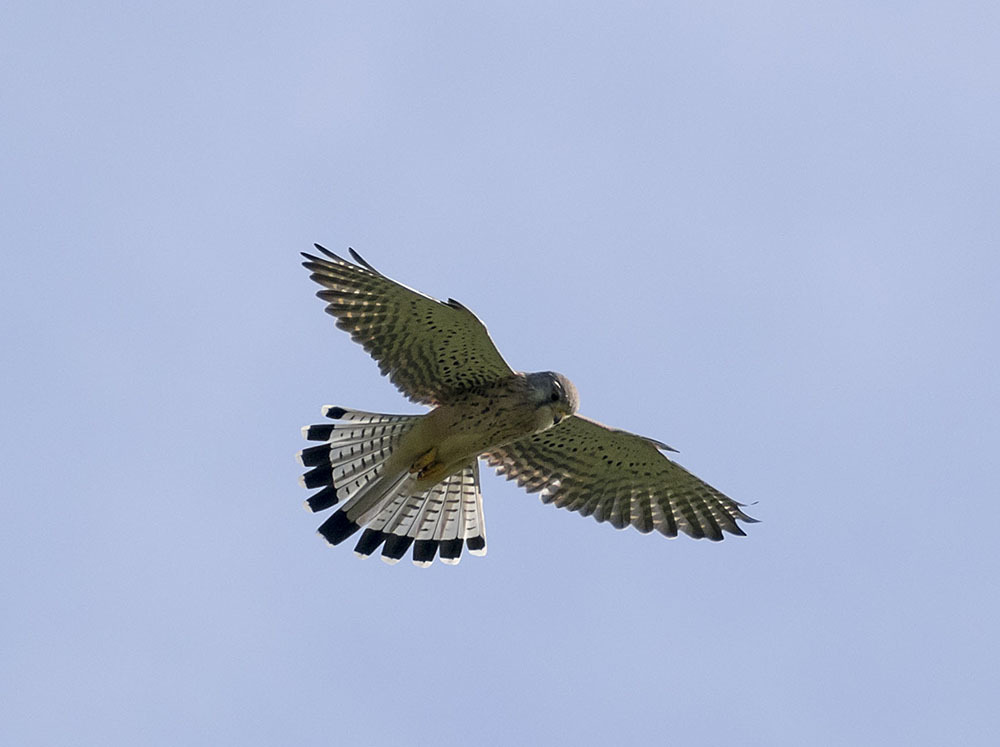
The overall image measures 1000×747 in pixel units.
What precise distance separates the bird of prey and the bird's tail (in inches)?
0.4

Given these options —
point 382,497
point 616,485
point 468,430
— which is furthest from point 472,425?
point 616,485

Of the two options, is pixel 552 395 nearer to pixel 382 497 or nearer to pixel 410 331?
pixel 410 331

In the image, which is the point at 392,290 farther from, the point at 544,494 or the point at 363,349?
the point at 544,494

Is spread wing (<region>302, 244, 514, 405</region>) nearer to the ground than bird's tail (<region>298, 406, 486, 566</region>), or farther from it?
farther from it

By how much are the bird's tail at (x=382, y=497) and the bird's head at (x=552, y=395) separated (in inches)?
42.7

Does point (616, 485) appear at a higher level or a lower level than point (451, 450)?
higher

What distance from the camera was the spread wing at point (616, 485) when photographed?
477 inches

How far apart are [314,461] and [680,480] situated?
2.93m

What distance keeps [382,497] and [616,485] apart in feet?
6.26

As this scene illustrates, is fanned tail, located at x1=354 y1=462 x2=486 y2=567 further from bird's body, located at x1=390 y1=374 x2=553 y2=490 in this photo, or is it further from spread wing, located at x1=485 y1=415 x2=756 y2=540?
bird's body, located at x1=390 y1=374 x2=553 y2=490

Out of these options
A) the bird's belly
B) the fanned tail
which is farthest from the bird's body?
the fanned tail

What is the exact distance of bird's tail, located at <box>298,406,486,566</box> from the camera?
39.3 feet

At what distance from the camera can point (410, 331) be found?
11.3 metres

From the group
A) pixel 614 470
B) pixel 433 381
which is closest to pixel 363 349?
pixel 433 381
